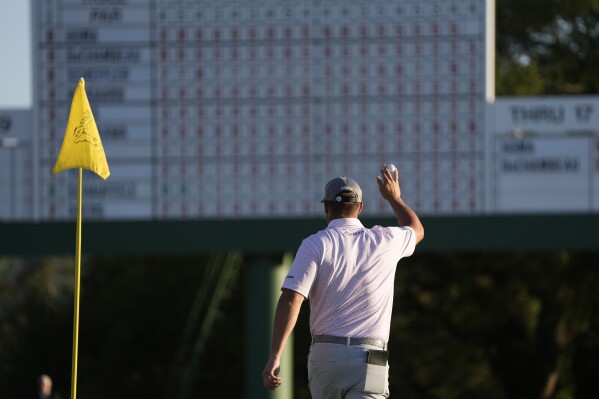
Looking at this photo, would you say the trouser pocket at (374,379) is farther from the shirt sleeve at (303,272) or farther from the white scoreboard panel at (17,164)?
the white scoreboard panel at (17,164)

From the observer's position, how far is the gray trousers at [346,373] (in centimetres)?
666

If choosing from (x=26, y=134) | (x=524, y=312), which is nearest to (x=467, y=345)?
(x=524, y=312)

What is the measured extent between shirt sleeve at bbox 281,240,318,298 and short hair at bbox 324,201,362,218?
9.4 inches

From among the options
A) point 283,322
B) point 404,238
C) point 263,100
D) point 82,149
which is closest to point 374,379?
point 283,322

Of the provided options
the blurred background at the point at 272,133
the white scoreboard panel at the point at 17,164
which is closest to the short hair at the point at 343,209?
the blurred background at the point at 272,133

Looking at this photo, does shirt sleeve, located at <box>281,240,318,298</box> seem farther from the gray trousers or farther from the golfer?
the gray trousers

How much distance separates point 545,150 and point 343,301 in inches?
401

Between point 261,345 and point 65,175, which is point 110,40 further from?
point 261,345

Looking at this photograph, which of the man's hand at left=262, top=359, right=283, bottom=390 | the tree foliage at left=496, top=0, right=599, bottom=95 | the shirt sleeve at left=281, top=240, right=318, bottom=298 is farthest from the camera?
the tree foliage at left=496, top=0, right=599, bottom=95

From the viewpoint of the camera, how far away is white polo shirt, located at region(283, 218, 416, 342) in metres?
6.64

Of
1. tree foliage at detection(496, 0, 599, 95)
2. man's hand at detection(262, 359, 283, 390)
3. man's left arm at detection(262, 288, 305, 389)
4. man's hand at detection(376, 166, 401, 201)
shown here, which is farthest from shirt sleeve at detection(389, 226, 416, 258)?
tree foliage at detection(496, 0, 599, 95)

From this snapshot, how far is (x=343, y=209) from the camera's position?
6.79 m

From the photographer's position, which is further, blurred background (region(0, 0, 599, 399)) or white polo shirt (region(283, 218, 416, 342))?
blurred background (region(0, 0, 599, 399))

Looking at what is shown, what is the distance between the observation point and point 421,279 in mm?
29875
